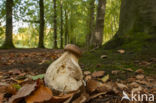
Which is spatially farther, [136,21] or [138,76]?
[136,21]

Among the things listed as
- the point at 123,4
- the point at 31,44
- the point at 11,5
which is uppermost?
the point at 11,5

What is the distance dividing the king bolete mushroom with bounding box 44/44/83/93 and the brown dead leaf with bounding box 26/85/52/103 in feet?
0.48

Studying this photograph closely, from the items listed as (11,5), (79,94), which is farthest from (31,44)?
(79,94)

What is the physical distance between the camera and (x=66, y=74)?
4.60ft

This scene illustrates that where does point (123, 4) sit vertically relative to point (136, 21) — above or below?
above

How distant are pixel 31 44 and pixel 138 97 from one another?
110ft

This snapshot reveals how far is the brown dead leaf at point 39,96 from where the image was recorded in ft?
3.66

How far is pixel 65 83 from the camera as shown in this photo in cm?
133

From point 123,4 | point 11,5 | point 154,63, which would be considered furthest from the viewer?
point 11,5

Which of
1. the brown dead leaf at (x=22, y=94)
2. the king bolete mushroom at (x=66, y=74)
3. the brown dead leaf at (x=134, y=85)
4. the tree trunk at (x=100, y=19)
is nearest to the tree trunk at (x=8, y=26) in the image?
the tree trunk at (x=100, y=19)

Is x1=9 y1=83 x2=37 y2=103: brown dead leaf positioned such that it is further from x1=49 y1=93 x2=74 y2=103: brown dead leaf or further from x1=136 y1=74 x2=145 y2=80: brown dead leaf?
x1=136 y1=74 x2=145 y2=80: brown dead leaf

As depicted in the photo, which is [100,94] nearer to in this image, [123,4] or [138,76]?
[138,76]

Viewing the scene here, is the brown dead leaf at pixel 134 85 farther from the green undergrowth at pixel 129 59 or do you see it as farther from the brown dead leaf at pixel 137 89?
the green undergrowth at pixel 129 59

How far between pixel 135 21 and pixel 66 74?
2.69m
